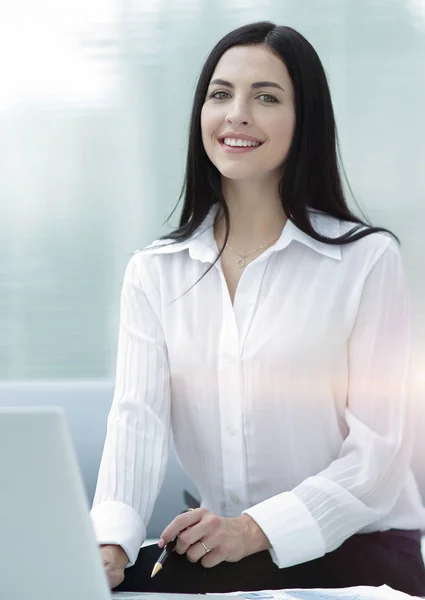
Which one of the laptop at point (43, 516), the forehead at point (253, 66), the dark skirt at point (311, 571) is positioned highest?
the forehead at point (253, 66)

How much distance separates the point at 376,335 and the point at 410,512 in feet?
0.91

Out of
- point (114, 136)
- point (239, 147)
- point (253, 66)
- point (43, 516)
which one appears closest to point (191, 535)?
point (43, 516)

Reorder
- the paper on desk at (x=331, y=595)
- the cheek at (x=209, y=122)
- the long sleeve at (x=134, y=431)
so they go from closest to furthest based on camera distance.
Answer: the paper on desk at (x=331, y=595) < the long sleeve at (x=134, y=431) < the cheek at (x=209, y=122)

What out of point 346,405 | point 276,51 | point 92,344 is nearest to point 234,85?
point 276,51

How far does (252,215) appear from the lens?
1480 millimetres

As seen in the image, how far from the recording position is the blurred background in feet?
7.41

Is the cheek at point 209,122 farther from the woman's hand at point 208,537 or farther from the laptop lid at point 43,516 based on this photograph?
the laptop lid at point 43,516

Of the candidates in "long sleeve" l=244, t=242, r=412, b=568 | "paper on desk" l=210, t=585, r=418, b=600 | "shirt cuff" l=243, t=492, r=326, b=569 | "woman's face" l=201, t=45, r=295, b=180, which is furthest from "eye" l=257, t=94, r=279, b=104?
"paper on desk" l=210, t=585, r=418, b=600

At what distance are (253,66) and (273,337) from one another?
431 millimetres

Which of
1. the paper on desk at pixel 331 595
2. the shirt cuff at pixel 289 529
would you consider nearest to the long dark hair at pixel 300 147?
the shirt cuff at pixel 289 529

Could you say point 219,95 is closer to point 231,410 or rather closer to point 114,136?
point 231,410

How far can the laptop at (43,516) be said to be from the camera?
1.87 feet

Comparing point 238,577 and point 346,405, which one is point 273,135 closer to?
point 346,405

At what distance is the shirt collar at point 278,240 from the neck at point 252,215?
1.4 inches
